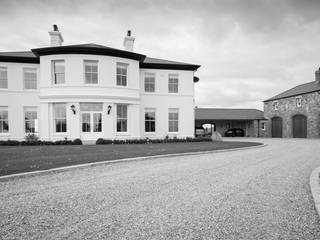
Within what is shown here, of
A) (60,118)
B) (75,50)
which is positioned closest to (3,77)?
(60,118)

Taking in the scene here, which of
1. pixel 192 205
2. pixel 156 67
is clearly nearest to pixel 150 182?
pixel 192 205

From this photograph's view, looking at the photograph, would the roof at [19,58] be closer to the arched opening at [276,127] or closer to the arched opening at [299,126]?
the arched opening at [299,126]

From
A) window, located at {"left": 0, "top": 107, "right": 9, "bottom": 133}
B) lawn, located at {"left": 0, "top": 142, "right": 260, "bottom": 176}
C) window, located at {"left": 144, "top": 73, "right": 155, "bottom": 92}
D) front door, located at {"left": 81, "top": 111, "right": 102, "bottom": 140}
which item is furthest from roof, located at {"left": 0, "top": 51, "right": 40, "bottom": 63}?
window, located at {"left": 144, "top": 73, "right": 155, "bottom": 92}

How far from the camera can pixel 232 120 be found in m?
38.9

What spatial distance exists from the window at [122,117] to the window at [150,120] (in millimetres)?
2398

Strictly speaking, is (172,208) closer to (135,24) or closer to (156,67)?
(156,67)

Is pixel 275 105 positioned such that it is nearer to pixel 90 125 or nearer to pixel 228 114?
pixel 228 114

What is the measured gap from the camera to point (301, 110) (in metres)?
29.6

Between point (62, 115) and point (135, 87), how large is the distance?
6.41 m

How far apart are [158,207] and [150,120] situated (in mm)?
15966

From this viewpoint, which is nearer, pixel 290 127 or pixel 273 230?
pixel 273 230

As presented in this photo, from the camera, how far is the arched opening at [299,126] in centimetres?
2933

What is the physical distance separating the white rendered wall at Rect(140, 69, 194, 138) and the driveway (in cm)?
1345

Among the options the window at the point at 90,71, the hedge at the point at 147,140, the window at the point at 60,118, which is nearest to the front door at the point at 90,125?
the hedge at the point at 147,140
